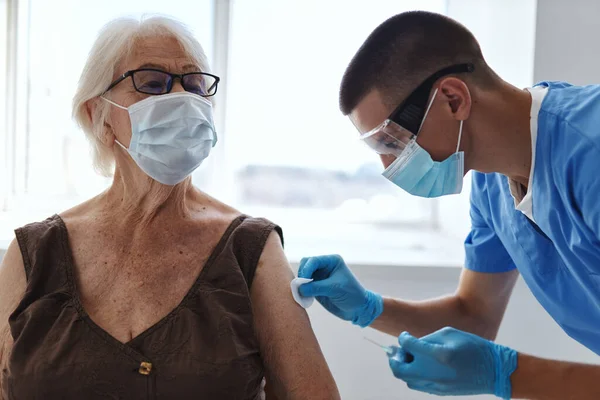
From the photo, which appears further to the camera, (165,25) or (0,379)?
(165,25)

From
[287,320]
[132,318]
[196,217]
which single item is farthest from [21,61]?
[287,320]

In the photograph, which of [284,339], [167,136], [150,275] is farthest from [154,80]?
[284,339]

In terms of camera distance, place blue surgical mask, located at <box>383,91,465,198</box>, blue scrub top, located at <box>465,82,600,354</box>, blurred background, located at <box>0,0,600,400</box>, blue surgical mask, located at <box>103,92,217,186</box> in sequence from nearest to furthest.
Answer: blue scrub top, located at <box>465,82,600,354</box> → blue surgical mask, located at <box>383,91,465,198</box> → blue surgical mask, located at <box>103,92,217,186</box> → blurred background, located at <box>0,0,600,400</box>

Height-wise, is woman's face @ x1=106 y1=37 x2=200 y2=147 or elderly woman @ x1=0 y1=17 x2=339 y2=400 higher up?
woman's face @ x1=106 y1=37 x2=200 y2=147

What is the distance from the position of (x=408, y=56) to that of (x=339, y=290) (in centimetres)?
62

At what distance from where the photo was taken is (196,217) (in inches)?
63.2

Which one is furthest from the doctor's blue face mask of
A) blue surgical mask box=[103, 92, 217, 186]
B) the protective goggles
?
blue surgical mask box=[103, 92, 217, 186]

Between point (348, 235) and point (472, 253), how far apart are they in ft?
3.52

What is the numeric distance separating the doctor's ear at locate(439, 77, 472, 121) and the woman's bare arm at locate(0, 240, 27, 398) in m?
1.08

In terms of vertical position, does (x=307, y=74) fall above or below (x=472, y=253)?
above

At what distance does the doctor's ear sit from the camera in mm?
1286

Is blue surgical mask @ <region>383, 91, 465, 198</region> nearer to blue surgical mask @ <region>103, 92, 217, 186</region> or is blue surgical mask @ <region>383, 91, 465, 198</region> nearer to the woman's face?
blue surgical mask @ <region>103, 92, 217, 186</region>

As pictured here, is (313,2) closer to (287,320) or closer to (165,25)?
(165,25)

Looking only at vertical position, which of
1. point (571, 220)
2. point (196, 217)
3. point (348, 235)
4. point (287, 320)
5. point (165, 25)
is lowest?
point (348, 235)
